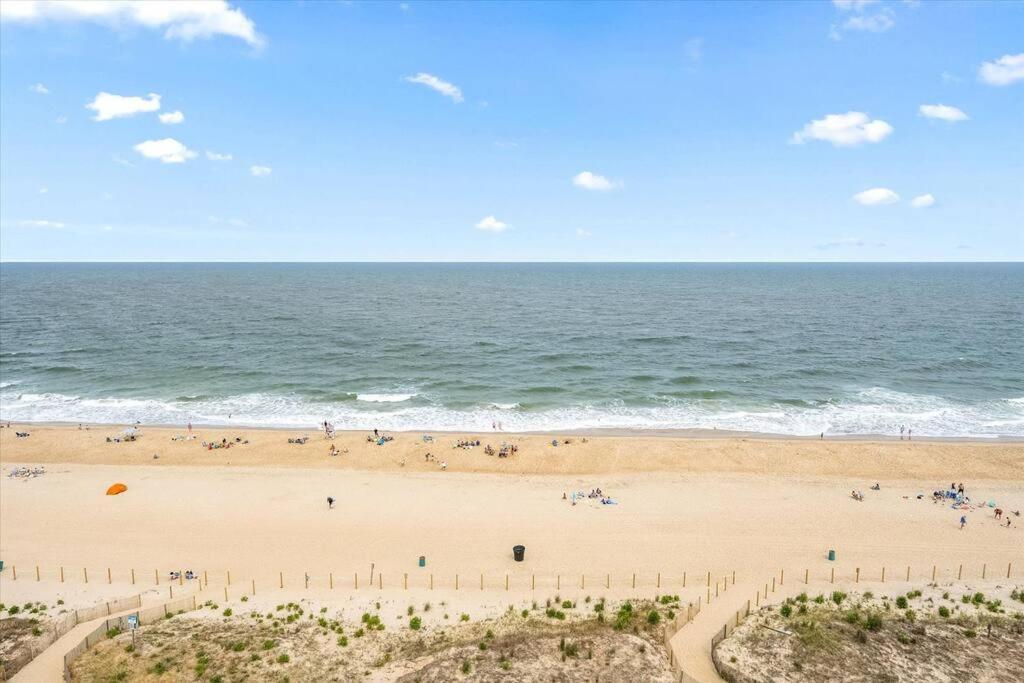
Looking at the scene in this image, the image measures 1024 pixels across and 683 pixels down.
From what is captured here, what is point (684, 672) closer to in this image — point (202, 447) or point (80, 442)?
point (202, 447)

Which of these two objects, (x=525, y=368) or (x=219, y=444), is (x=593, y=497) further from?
(x=525, y=368)

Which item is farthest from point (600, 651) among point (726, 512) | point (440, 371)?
point (440, 371)

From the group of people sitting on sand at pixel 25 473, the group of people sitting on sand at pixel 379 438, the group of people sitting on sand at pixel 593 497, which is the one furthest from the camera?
the group of people sitting on sand at pixel 379 438

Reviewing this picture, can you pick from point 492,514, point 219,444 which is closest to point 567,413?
point 492,514

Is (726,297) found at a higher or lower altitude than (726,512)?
higher

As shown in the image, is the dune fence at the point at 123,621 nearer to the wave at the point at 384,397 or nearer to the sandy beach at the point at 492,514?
the sandy beach at the point at 492,514

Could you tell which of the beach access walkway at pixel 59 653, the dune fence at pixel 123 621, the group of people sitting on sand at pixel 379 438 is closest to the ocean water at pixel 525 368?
the group of people sitting on sand at pixel 379 438

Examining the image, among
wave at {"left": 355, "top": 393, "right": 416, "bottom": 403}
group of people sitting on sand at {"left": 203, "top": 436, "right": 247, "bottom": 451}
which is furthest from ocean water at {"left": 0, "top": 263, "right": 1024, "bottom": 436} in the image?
group of people sitting on sand at {"left": 203, "top": 436, "right": 247, "bottom": 451}
